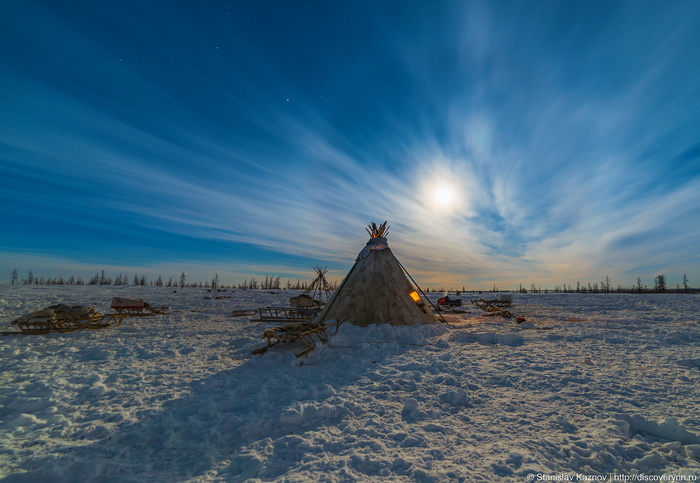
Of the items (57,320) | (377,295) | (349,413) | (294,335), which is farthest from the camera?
(377,295)

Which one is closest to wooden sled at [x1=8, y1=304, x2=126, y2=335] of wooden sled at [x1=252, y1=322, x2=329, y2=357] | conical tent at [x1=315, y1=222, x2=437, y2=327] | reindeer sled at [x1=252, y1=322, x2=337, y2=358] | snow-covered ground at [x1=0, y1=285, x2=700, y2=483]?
snow-covered ground at [x1=0, y1=285, x2=700, y2=483]

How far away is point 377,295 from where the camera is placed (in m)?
12.1

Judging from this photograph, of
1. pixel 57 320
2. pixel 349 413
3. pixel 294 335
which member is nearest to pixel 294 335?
pixel 294 335

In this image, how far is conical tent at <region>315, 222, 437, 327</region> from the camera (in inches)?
456

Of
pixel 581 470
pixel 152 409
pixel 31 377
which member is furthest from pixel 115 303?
pixel 581 470

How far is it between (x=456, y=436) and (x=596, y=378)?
14.7 feet

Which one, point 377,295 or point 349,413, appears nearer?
point 349,413

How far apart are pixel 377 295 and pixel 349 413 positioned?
24.0 feet

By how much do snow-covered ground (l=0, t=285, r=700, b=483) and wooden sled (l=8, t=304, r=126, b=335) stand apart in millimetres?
2736

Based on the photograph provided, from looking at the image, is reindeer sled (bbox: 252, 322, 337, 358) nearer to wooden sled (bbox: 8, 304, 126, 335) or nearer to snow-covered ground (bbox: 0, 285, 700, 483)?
snow-covered ground (bbox: 0, 285, 700, 483)

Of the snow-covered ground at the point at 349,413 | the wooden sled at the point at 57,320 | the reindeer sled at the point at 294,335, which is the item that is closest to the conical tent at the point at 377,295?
the reindeer sled at the point at 294,335

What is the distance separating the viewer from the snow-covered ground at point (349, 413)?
3.45 m

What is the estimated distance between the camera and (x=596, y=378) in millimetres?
6016

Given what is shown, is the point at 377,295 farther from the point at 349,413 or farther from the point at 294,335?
the point at 349,413
